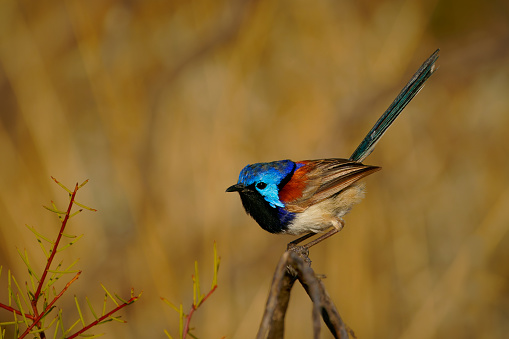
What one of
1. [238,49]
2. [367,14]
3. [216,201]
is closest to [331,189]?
[216,201]

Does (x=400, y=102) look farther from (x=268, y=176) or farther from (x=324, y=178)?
(x=268, y=176)

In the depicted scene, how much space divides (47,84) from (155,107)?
1016 mm

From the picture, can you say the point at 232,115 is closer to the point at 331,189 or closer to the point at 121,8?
the point at 121,8

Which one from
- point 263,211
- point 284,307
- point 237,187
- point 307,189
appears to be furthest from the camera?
point 307,189

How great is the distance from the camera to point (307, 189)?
3021mm

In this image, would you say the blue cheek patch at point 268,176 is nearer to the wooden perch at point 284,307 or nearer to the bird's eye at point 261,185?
the bird's eye at point 261,185

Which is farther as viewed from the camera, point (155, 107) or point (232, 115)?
point (155, 107)

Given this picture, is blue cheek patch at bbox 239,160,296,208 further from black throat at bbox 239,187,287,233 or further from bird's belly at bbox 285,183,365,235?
bird's belly at bbox 285,183,365,235

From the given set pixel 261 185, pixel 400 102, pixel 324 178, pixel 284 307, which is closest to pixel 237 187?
pixel 261 185

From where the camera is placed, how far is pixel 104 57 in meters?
5.37

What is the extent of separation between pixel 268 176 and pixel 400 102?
97 centimetres

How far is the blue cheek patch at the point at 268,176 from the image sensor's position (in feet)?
9.14

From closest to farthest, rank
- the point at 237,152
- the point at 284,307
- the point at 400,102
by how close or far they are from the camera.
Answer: the point at 284,307 → the point at 400,102 → the point at 237,152

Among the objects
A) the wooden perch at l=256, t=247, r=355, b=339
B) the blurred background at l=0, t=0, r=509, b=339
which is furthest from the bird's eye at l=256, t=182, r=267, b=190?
the blurred background at l=0, t=0, r=509, b=339
